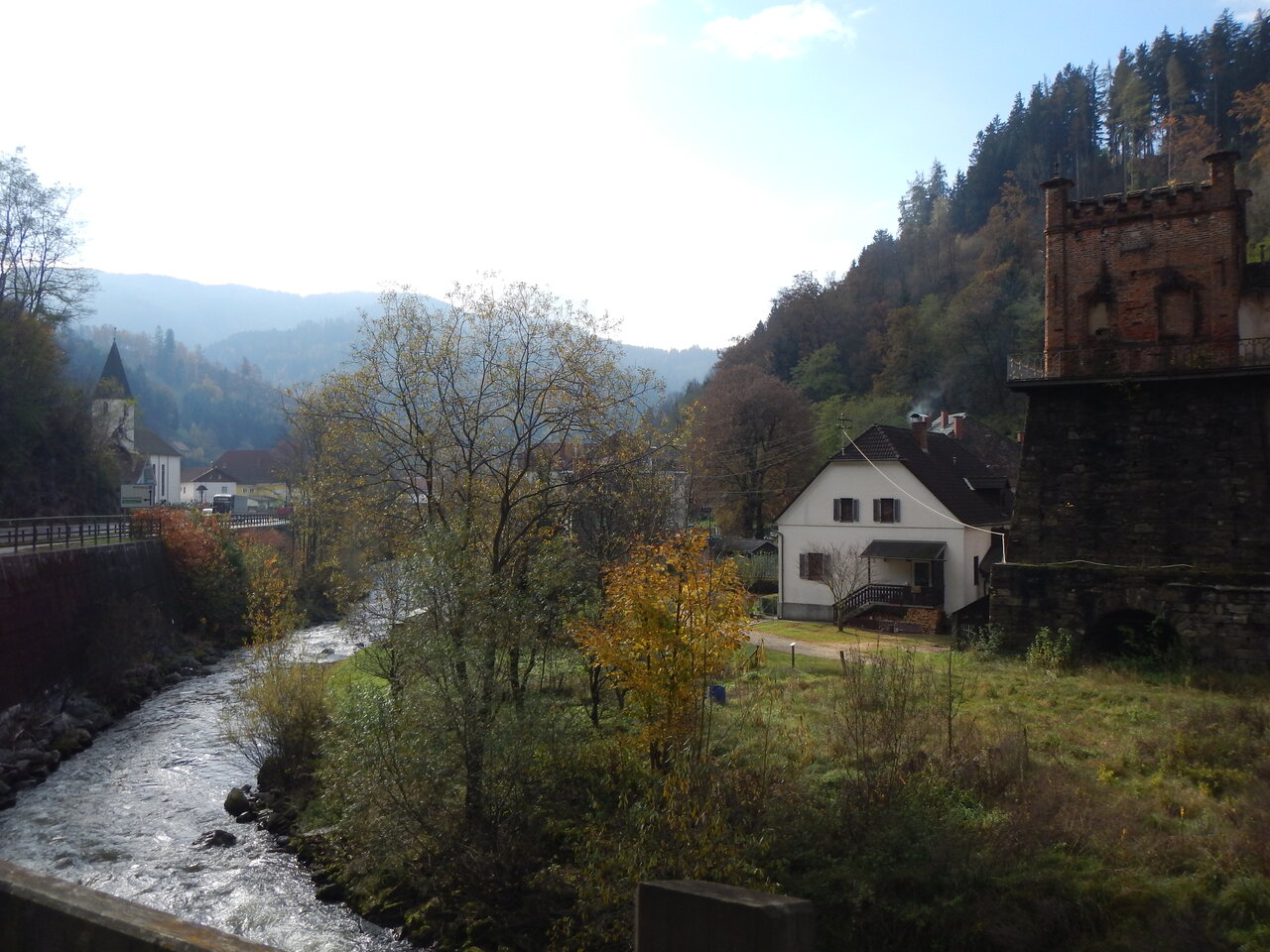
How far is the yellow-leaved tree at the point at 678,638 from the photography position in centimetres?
1166

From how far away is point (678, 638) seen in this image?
1172cm

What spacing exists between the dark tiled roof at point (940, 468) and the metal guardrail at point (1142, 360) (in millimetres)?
11015

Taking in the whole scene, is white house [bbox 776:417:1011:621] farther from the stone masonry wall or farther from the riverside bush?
the riverside bush

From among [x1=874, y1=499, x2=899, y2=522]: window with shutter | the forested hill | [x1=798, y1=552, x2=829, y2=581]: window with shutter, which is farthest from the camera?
the forested hill

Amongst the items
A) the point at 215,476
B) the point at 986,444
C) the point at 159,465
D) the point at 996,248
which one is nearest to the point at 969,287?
the point at 996,248

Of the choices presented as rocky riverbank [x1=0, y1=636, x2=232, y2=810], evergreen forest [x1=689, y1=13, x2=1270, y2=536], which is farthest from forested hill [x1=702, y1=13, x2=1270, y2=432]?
→ rocky riverbank [x1=0, y1=636, x2=232, y2=810]

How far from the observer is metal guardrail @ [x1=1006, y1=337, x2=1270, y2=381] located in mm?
20234

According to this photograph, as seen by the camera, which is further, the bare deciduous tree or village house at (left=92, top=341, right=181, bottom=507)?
village house at (left=92, top=341, right=181, bottom=507)

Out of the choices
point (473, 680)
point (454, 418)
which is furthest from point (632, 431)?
point (473, 680)

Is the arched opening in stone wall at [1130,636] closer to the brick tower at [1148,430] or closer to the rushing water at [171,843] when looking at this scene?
the brick tower at [1148,430]

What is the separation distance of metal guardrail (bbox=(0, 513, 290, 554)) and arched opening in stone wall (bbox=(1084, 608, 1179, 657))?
27.3 metres

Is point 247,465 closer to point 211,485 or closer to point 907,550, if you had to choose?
point 211,485

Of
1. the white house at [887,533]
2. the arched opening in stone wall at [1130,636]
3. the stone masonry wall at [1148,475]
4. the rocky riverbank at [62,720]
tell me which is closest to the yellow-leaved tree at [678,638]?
the arched opening in stone wall at [1130,636]

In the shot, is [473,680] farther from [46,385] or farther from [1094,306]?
[46,385]
